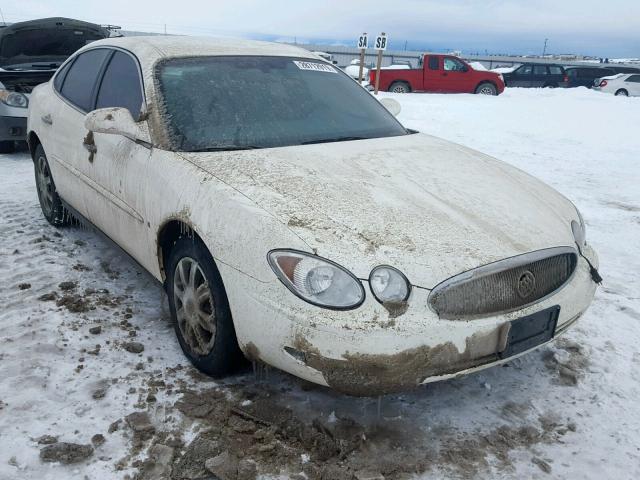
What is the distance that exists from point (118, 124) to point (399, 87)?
1756cm

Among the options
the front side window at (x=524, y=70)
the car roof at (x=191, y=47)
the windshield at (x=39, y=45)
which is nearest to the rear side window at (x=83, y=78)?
the car roof at (x=191, y=47)

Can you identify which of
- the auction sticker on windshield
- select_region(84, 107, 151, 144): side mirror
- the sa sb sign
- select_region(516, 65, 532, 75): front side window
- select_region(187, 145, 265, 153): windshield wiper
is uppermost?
the sa sb sign

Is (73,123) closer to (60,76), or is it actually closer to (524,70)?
(60,76)

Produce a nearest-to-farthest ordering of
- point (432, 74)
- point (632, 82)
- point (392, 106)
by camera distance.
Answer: point (392, 106) < point (432, 74) < point (632, 82)

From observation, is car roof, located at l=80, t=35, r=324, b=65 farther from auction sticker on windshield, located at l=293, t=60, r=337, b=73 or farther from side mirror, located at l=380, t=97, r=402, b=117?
side mirror, located at l=380, t=97, r=402, b=117

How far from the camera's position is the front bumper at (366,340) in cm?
212

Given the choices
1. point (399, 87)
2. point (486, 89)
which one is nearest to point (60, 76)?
point (399, 87)

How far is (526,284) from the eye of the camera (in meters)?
2.38

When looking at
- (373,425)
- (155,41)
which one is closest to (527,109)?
(155,41)

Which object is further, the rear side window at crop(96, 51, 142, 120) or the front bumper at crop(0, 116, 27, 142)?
the front bumper at crop(0, 116, 27, 142)

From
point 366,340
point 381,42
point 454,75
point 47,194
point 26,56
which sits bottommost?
point 47,194

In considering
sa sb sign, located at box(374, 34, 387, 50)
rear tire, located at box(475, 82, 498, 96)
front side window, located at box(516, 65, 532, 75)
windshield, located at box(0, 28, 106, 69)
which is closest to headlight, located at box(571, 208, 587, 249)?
windshield, located at box(0, 28, 106, 69)

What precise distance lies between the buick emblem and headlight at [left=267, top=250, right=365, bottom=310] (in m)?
0.71

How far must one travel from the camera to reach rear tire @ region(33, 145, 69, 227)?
464 cm
